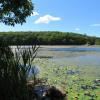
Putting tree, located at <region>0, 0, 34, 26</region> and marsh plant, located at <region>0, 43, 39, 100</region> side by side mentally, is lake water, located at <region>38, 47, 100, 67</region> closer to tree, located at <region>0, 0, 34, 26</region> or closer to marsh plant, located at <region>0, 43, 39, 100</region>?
tree, located at <region>0, 0, 34, 26</region>

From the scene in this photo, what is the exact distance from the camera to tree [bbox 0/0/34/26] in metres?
9.52

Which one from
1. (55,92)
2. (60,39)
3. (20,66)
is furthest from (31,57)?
(60,39)

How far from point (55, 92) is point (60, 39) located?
128 meters

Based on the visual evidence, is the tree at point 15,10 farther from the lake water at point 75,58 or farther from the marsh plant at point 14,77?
the lake water at point 75,58

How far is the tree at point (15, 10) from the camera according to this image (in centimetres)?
952

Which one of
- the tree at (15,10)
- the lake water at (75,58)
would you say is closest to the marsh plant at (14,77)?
the tree at (15,10)

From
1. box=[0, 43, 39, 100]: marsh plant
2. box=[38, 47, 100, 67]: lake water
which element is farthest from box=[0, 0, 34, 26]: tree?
box=[38, 47, 100, 67]: lake water

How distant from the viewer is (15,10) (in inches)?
389

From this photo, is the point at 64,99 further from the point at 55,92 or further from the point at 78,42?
the point at 78,42

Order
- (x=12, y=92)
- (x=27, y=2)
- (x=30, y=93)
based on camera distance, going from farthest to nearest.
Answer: (x=27, y=2) → (x=30, y=93) → (x=12, y=92)

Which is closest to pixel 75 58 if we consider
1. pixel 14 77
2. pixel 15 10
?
pixel 15 10

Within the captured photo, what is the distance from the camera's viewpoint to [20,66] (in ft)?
19.3

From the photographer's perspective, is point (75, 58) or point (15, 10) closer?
point (15, 10)

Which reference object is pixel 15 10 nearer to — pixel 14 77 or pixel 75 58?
pixel 14 77
